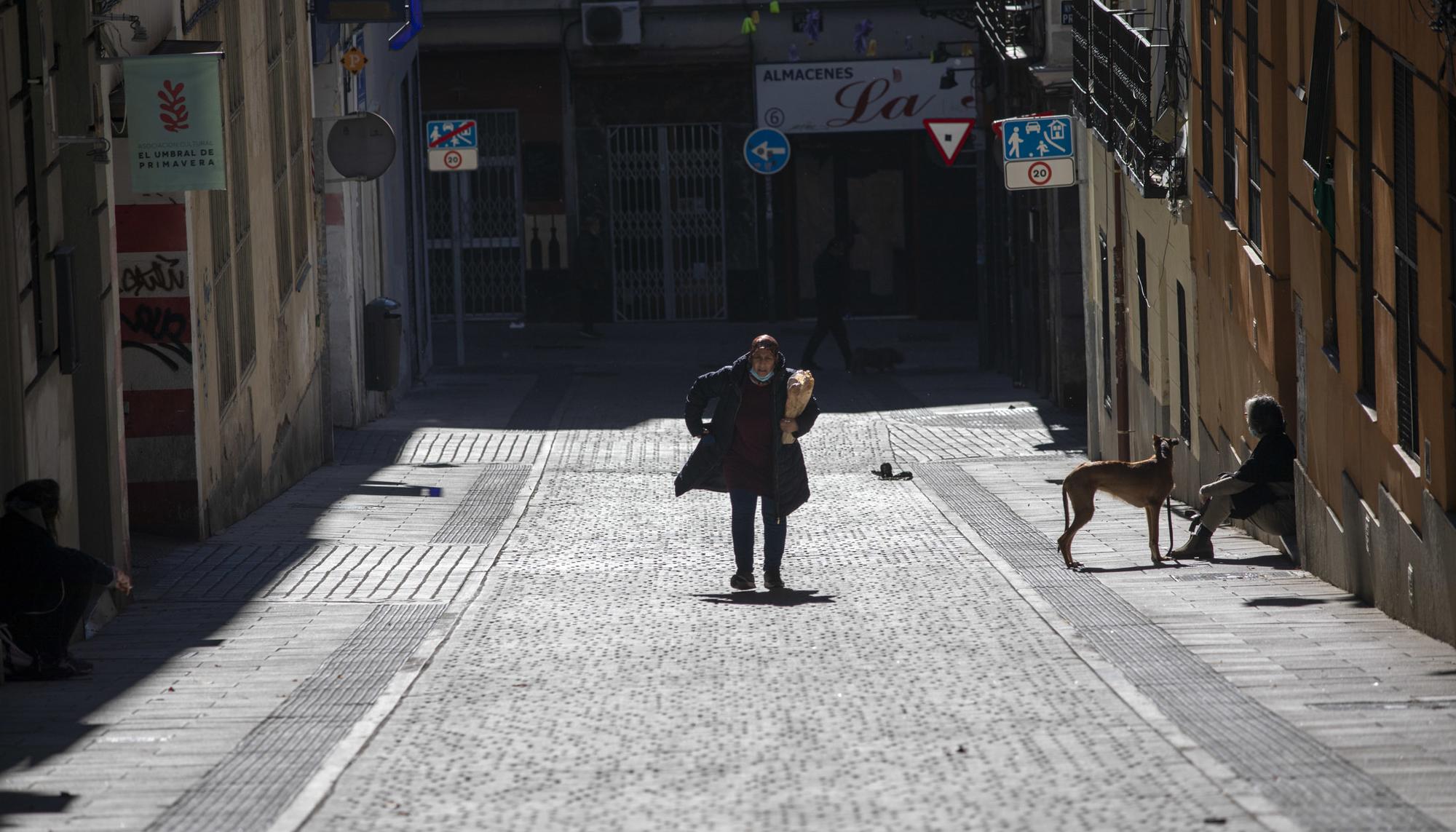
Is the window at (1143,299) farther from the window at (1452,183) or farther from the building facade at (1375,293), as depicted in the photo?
the window at (1452,183)

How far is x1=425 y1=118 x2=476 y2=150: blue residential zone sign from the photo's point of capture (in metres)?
25.4

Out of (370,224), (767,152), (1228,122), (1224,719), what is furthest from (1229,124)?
(767,152)

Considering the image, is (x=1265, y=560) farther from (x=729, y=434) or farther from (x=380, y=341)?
(x=380, y=341)

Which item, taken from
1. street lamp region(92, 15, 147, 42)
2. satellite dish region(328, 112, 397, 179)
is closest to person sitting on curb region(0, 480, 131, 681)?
street lamp region(92, 15, 147, 42)

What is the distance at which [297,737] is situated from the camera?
8531 mm

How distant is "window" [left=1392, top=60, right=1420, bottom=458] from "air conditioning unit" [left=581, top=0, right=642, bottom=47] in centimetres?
2353

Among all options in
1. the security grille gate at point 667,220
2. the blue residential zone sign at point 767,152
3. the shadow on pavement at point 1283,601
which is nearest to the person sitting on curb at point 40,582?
the shadow on pavement at point 1283,601

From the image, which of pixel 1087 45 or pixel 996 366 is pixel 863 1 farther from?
pixel 1087 45

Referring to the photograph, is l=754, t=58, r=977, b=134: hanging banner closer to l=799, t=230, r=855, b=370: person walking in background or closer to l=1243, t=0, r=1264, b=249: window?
A: l=799, t=230, r=855, b=370: person walking in background

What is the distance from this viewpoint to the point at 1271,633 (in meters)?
A: 10.5

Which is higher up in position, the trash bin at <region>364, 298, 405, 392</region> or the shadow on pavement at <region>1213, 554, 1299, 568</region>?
the trash bin at <region>364, 298, 405, 392</region>

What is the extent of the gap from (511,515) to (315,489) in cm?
226

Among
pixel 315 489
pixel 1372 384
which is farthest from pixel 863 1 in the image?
pixel 1372 384

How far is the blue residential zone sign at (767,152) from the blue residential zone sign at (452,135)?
299 inches
